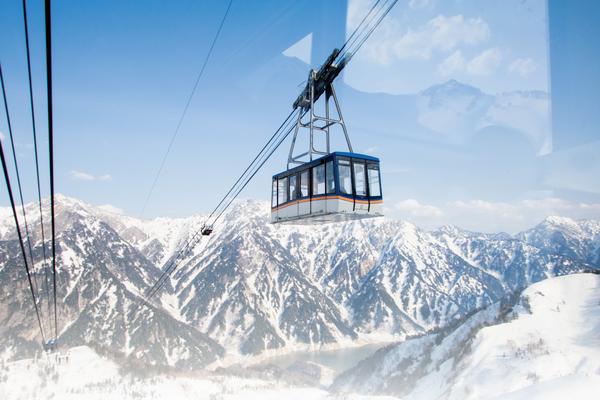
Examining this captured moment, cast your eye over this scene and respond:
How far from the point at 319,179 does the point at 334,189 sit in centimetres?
92

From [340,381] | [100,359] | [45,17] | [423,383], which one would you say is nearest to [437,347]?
[423,383]

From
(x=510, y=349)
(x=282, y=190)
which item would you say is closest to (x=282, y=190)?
(x=282, y=190)

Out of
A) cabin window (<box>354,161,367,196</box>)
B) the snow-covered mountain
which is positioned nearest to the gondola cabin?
cabin window (<box>354,161,367,196</box>)

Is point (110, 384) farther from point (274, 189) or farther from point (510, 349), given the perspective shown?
point (274, 189)

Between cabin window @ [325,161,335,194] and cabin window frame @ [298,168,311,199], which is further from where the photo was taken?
cabin window frame @ [298,168,311,199]

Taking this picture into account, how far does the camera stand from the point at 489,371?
73.6 metres

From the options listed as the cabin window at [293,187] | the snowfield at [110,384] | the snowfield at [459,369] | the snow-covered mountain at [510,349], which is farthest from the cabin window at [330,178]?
the snowfield at [110,384]

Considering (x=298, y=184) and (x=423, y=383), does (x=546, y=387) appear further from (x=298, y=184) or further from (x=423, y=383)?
(x=423, y=383)

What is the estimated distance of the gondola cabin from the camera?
1388 centimetres

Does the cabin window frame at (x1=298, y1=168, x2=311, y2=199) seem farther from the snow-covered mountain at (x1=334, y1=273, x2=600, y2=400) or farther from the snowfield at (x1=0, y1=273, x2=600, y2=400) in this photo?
the snow-covered mountain at (x1=334, y1=273, x2=600, y2=400)

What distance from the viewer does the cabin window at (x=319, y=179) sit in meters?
14.4

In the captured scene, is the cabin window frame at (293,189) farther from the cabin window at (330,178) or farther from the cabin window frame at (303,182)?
the cabin window at (330,178)

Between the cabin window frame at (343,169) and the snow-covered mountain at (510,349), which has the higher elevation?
the cabin window frame at (343,169)

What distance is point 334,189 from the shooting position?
1383 cm
